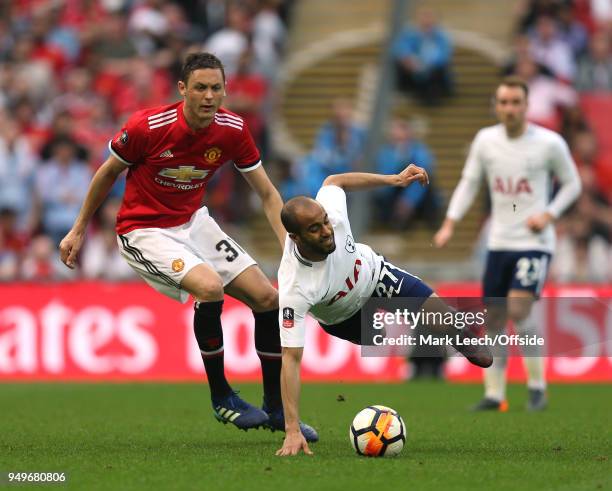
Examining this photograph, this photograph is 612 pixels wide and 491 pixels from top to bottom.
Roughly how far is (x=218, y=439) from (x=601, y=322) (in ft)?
20.4

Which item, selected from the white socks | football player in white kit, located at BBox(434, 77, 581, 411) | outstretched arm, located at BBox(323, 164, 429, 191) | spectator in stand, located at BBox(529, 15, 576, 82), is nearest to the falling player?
outstretched arm, located at BBox(323, 164, 429, 191)

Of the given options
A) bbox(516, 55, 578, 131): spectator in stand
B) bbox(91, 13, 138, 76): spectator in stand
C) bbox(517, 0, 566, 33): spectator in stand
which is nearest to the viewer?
bbox(516, 55, 578, 131): spectator in stand

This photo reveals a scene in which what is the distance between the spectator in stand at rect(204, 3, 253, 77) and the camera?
61.7 feet

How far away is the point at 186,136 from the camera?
28.8 feet

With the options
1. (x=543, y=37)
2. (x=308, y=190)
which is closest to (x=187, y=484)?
(x=308, y=190)

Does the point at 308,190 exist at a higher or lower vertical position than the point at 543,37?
lower

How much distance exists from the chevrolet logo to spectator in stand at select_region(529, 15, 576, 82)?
33.2ft

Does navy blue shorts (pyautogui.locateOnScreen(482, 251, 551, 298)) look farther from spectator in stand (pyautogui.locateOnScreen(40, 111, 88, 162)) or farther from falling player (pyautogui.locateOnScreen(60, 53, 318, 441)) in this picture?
spectator in stand (pyautogui.locateOnScreen(40, 111, 88, 162))

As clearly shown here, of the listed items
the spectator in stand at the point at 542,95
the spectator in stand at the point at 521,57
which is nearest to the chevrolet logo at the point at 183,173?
the spectator in stand at the point at 542,95

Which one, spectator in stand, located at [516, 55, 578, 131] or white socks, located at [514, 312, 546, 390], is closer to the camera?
white socks, located at [514, 312, 546, 390]

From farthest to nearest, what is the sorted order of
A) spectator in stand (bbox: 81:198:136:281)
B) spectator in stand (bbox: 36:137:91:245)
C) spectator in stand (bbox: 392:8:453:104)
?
spectator in stand (bbox: 392:8:453:104), spectator in stand (bbox: 36:137:91:245), spectator in stand (bbox: 81:198:136:281)

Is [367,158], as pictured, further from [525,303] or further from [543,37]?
[525,303]

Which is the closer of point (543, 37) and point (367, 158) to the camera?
point (367, 158)

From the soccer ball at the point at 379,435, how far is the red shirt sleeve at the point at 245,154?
2007 mm
